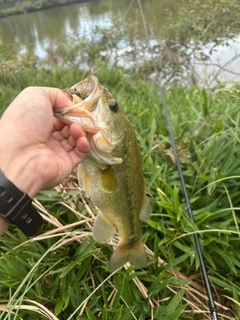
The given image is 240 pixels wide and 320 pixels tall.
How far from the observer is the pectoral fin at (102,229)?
5.71 feet

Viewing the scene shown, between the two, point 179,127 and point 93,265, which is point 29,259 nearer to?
point 93,265

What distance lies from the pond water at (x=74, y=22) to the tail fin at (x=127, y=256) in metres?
5.93

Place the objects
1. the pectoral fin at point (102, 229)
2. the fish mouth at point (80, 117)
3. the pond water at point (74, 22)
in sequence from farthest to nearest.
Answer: the pond water at point (74, 22) < the pectoral fin at point (102, 229) < the fish mouth at point (80, 117)

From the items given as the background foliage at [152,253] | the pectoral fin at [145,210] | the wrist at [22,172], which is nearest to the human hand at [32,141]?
the wrist at [22,172]

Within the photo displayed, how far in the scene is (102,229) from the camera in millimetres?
1764

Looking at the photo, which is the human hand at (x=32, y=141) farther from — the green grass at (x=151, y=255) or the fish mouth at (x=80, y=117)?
the green grass at (x=151, y=255)

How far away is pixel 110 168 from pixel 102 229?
0.37 metres

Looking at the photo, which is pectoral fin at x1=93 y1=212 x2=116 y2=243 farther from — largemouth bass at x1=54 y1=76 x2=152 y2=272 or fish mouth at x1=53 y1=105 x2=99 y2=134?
fish mouth at x1=53 y1=105 x2=99 y2=134

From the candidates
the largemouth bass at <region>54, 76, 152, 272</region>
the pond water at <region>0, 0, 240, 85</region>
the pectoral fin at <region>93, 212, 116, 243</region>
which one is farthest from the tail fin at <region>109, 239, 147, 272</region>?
the pond water at <region>0, 0, 240, 85</region>

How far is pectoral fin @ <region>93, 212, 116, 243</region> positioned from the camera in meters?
1.74

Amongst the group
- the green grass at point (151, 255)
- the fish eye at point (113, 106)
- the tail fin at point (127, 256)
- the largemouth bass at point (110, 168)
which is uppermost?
the fish eye at point (113, 106)

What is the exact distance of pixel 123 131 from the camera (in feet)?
5.11

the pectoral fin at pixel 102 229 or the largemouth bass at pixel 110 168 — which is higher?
the largemouth bass at pixel 110 168

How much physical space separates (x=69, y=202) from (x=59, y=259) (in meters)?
0.49
